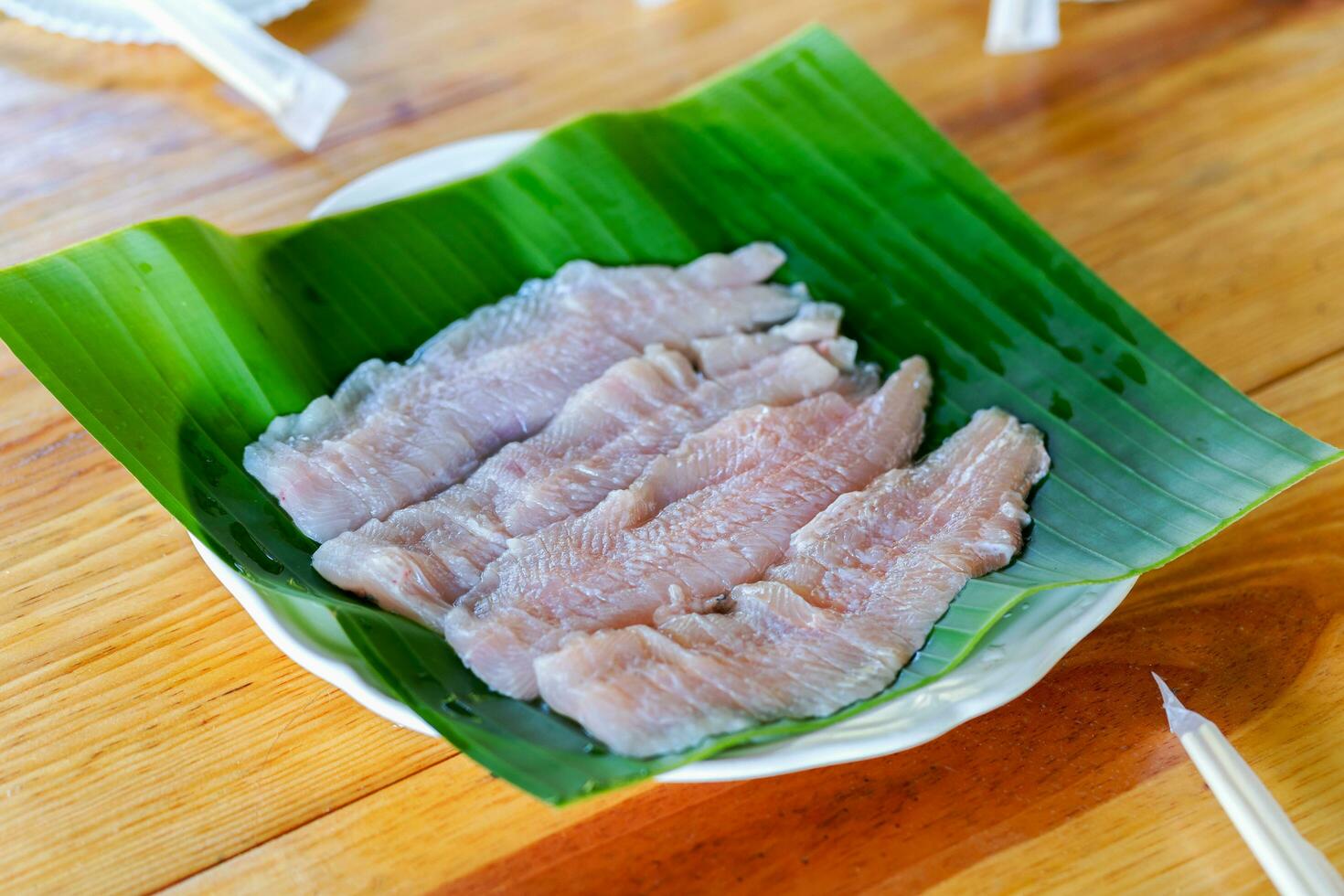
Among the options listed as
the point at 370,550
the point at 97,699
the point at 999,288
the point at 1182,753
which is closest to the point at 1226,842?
the point at 1182,753

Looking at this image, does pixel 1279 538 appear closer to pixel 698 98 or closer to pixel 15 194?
pixel 698 98

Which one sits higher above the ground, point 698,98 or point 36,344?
point 698,98

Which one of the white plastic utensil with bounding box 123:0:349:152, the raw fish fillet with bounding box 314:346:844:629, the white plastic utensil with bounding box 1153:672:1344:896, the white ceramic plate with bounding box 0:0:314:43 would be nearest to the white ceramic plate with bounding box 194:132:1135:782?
the raw fish fillet with bounding box 314:346:844:629

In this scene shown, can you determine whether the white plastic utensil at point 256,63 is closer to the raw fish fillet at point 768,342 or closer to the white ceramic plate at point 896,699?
the raw fish fillet at point 768,342

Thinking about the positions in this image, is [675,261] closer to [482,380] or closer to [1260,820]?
[482,380]

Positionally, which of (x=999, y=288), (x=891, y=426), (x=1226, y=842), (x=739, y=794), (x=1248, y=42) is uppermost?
(x=1248, y=42)

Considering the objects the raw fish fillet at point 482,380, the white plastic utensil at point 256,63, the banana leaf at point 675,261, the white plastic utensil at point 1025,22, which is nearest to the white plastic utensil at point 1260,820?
the banana leaf at point 675,261
